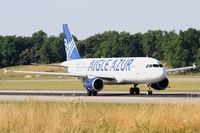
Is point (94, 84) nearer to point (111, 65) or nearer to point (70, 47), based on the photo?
point (111, 65)

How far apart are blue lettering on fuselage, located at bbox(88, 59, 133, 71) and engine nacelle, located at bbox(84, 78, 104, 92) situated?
227cm

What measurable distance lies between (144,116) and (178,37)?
124m

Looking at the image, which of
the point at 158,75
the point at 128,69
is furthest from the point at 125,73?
the point at 158,75

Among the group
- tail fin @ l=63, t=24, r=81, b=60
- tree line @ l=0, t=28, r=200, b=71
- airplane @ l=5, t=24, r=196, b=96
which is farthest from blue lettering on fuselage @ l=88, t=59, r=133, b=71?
tree line @ l=0, t=28, r=200, b=71

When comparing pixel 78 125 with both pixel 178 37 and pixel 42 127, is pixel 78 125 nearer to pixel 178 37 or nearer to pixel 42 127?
pixel 42 127

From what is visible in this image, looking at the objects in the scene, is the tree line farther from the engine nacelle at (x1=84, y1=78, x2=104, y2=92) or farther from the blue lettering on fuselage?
the engine nacelle at (x1=84, y1=78, x2=104, y2=92)

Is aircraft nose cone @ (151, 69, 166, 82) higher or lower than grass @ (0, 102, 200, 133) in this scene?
higher

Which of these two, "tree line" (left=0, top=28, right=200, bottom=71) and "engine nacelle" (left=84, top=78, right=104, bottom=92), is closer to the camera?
"engine nacelle" (left=84, top=78, right=104, bottom=92)

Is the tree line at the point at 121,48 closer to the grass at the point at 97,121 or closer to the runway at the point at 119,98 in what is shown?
the runway at the point at 119,98

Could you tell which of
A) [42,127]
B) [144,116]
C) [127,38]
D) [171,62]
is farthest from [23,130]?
[127,38]

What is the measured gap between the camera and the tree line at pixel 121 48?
139625mm

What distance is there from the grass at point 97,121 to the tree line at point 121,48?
4328 inches

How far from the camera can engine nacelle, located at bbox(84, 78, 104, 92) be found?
48938mm

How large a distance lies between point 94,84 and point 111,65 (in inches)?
148
